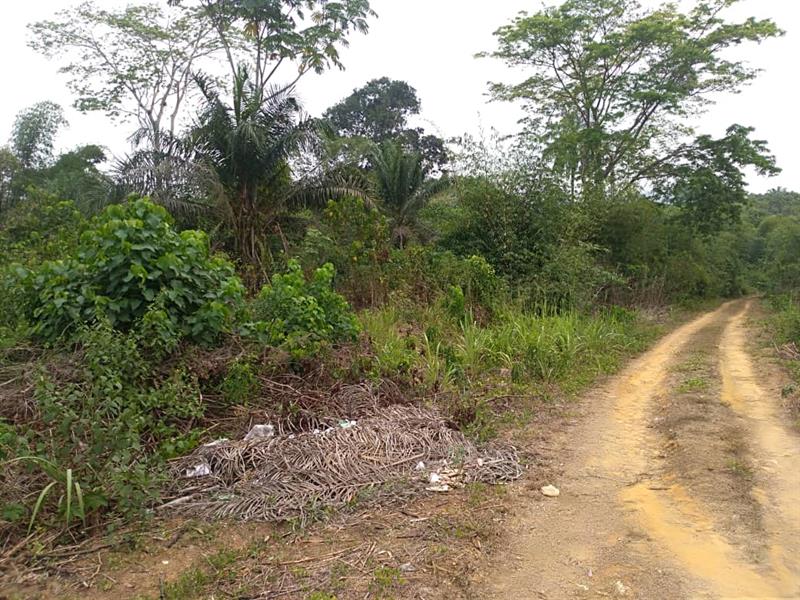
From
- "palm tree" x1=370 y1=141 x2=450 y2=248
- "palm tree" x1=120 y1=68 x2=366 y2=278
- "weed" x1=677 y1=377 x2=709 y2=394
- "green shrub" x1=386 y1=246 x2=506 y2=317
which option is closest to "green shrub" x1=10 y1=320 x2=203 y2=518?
"weed" x1=677 y1=377 x2=709 y2=394

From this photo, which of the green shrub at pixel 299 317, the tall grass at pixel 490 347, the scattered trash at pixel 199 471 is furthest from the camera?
the tall grass at pixel 490 347

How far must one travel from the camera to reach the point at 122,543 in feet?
11.0

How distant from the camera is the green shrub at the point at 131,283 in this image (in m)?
5.24

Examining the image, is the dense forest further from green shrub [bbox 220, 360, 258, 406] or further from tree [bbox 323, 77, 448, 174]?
tree [bbox 323, 77, 448, 174]

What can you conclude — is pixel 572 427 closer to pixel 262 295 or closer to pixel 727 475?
pixel 727 475

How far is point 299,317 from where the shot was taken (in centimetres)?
595

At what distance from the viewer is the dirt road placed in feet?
10.1

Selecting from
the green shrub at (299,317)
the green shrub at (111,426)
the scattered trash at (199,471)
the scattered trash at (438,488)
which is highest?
the green shrub at (299,317)

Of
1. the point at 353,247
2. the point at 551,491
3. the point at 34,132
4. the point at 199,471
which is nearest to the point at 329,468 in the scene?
the point at 199,471

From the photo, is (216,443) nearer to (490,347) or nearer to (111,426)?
(111,426)

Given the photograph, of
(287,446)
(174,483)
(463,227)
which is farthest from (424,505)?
(463,227)

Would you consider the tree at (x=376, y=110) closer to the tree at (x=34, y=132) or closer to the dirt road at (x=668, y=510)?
the tree at (x=34, y=132)

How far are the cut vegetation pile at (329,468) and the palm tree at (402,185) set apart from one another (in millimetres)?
13833

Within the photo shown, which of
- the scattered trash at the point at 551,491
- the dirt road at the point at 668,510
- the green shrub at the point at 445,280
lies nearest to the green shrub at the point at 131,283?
the scattered trash at the point at 551,491
